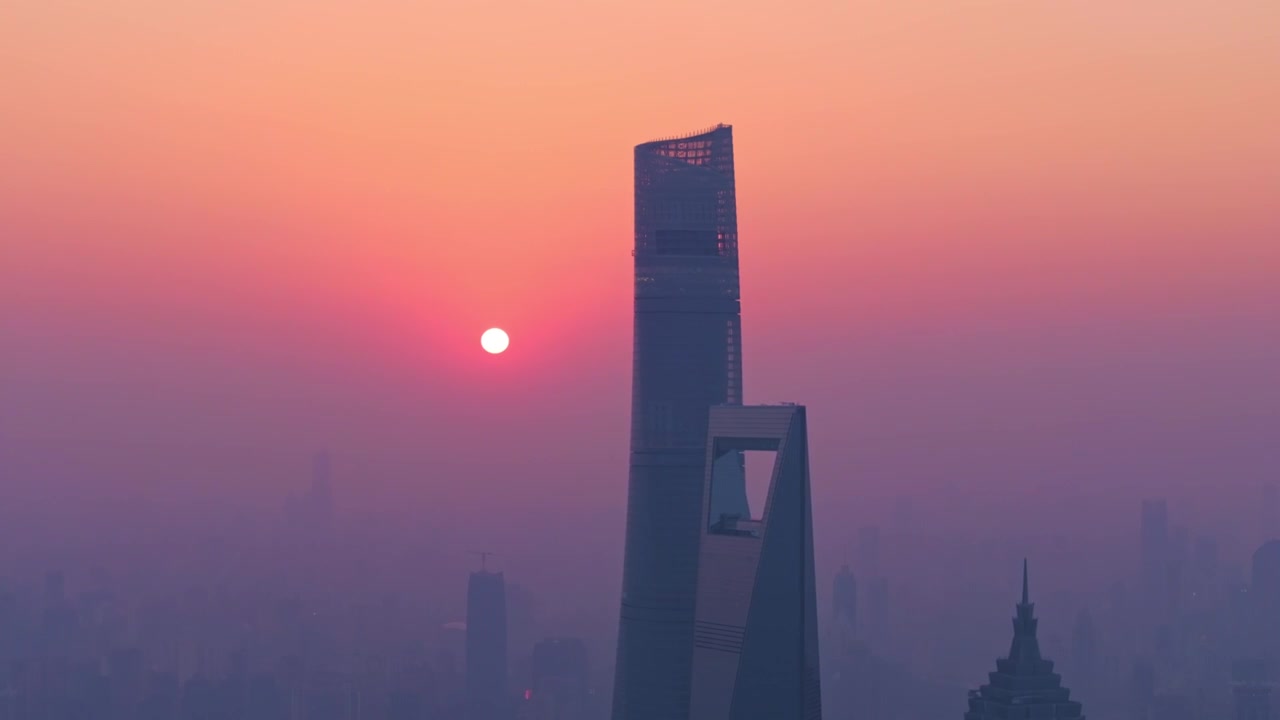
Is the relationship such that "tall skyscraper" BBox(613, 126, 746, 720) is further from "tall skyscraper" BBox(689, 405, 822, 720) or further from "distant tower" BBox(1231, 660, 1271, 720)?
"distant tower" BBox(1231, 660, 1271, 720)

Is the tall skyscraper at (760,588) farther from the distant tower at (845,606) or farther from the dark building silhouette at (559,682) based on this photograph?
the dark building silhouette at (559,682)

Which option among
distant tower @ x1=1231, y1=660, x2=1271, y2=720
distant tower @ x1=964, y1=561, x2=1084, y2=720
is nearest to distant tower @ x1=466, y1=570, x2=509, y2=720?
distant tower @ x1=964, y1=561, x2=1084, y2=720

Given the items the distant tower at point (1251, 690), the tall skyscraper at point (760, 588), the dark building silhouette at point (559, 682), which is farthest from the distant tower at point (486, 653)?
the tall skyscraper at point (760, 588)

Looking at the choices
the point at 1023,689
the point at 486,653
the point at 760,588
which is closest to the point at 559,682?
the point at 486,653

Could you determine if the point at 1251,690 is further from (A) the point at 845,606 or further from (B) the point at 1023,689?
(B) the point at 1023,689

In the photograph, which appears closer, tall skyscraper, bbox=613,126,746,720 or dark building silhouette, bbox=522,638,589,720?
→ tall skyscraper, bbox=613,126,746,720

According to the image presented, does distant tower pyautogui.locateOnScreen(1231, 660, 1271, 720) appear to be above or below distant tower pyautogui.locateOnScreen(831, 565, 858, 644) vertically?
below

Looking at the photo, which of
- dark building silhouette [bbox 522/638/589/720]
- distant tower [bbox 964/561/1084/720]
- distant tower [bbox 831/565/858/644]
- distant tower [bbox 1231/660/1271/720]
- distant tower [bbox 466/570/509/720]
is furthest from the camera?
distant tower [bbox 466/570/509/720]

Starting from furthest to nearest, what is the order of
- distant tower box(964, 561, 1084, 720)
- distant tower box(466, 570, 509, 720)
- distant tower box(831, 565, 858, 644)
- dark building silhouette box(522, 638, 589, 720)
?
distant tower box(466, 570, 509, 720) < dark building silhouette box(522, 638, 589, 720) < distant tower box(831, 565, 858, 644) < distant tower box(964, 561, 1084, 720)
